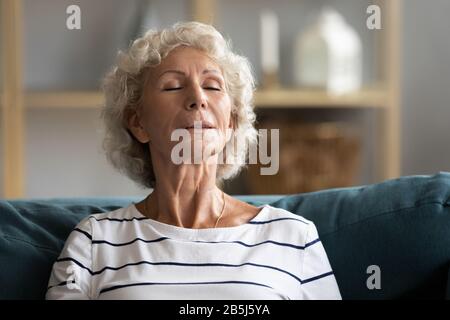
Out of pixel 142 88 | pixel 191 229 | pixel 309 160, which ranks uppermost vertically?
pixel 142 88

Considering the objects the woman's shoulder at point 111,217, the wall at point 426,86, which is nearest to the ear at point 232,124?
the woman's shoulder at point 111,217

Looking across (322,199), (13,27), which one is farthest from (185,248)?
(13,27)

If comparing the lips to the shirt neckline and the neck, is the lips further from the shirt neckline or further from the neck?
the shirt neckline

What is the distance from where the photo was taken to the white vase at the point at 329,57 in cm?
350

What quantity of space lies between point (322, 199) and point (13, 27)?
2.20m

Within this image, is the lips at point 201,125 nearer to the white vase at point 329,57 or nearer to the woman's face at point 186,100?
the woman's face at point 186,100

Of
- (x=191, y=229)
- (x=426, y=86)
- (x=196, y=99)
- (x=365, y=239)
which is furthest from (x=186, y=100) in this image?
(x=426, y=86)

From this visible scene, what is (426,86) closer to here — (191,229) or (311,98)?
(311,98)

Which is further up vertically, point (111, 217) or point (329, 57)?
point (329, 57)

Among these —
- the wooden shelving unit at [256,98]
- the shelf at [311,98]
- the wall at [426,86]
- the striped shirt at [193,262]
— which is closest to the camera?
the striped shirt at [193,262]

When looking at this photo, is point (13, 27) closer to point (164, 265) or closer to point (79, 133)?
point (79, 133)

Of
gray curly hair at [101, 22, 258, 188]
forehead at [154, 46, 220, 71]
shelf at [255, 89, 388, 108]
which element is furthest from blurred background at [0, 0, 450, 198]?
forehead at [154, 46, 220, 71]

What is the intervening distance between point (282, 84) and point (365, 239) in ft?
7.35

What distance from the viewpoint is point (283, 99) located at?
3527 mm
